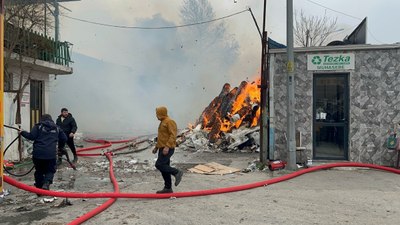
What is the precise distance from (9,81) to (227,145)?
8581 mm

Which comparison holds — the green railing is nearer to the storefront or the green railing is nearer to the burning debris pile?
the burning debris pile

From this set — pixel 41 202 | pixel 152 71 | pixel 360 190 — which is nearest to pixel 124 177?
pixel 41 202

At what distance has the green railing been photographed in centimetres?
1298

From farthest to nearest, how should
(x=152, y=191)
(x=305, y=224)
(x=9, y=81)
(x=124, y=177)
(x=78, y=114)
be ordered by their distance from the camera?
(x=78, y=114) → (x=9, y=81) → (x=124, y=177) → (x=152, y=191) → (x=305, y=224)

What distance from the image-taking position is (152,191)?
7195 millimetres

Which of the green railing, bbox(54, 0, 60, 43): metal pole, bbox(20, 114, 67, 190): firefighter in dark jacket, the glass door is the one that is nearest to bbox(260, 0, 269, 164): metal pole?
the glass door

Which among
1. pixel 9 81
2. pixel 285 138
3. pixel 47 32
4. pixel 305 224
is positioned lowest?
pixel 305 224

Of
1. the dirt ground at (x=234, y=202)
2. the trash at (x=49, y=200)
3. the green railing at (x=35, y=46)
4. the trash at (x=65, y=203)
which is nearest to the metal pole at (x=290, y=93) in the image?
the dirt ground at (x=234, y=202)

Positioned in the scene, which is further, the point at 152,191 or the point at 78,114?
the point at 78,114

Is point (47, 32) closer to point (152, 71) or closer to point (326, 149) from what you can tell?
point (326, 149)

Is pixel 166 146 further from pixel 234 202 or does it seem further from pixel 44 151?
pixel 44 151

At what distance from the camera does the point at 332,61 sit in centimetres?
1000

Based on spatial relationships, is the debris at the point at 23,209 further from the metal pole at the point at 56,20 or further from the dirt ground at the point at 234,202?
the metal pole at the point at 56,20

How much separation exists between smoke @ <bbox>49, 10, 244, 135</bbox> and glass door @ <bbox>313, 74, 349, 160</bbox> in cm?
1901
